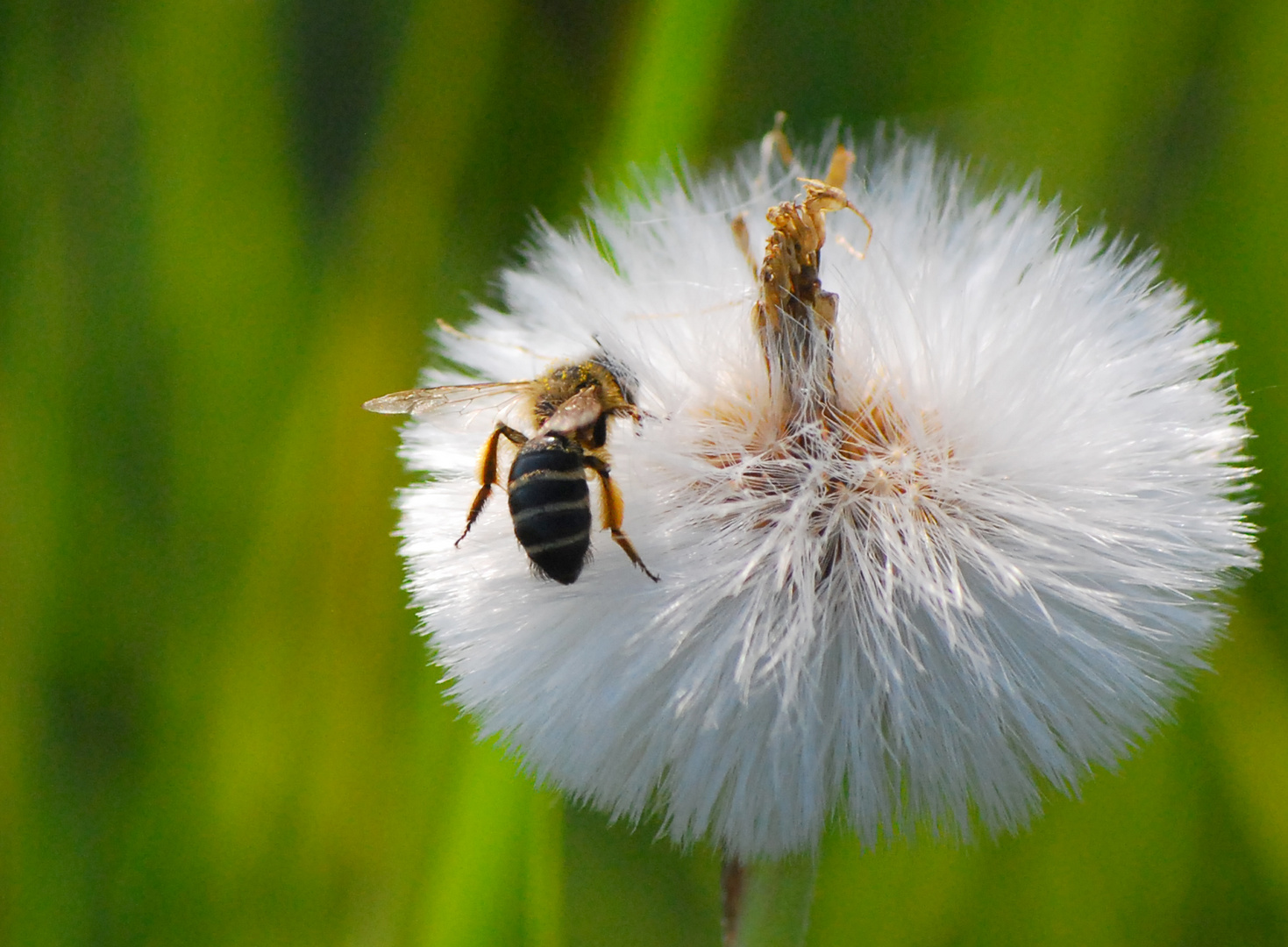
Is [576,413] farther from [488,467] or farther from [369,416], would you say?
[369,416]

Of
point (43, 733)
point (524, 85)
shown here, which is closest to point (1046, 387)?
point (524, 85)

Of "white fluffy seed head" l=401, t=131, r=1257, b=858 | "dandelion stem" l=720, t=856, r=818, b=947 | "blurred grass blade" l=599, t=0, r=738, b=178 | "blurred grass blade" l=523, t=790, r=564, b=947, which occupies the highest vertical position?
"blurred grass blade" l=599, t=0, r=738, b=178

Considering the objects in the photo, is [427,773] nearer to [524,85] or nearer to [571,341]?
[571,341]

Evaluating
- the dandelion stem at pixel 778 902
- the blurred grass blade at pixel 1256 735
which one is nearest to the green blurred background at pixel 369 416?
the blurred grass blade at pixel 1256 735

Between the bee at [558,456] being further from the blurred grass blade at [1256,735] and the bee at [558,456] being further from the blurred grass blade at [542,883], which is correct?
the blurred grass blade at [1256,735]

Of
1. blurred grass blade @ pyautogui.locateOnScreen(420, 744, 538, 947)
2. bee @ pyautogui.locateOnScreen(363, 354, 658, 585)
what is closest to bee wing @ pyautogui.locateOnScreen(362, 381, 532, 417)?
bee @ pyautogui.locateOnScreen(363, 354, 658, 585)

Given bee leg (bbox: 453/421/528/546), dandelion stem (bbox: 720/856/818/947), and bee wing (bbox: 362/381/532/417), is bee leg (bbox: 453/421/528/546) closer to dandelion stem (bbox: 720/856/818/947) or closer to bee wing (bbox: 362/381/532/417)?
bee wing (bbox: 362/381/532/417)
